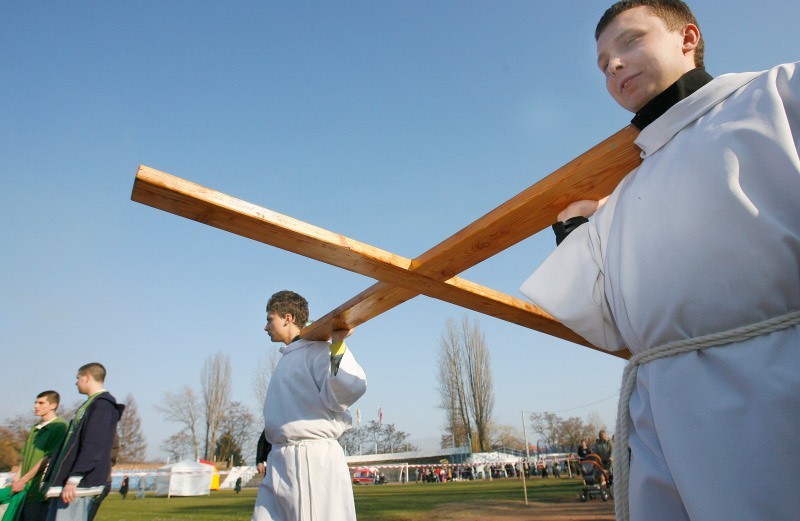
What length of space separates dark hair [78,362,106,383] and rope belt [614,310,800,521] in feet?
17.7

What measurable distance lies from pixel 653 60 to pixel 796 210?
0.65 metres

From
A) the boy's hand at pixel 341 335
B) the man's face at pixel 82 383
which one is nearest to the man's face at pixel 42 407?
the man's face at pixel 82 383

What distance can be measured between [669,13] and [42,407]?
734 centimetres

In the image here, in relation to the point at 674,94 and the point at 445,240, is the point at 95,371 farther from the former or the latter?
the point at 674,94

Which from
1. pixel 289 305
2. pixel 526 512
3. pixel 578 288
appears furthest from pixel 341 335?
pixel 526 512

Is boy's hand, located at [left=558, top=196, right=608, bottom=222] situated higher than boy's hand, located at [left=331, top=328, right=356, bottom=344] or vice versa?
boy's hand, located at [left=331, top=328, right=356, bottom=344]

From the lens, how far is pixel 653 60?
1518 mm

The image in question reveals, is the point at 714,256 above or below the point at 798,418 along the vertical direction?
above

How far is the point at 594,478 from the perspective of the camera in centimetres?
1253

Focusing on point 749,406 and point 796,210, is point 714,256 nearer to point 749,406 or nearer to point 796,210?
point 796,210

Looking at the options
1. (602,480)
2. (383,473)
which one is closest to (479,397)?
(383,473)

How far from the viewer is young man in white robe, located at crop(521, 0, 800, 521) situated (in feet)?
3.41

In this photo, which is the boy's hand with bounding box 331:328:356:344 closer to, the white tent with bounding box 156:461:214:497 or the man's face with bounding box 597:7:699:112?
the man's face with bounding box 597:7:699:112

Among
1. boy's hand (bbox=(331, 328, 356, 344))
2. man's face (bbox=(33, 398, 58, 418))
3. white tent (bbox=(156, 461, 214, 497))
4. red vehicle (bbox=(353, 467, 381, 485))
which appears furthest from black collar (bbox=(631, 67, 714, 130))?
red vehicle (bbox=(353, 467, 381, 485))
